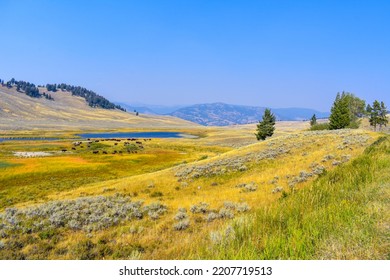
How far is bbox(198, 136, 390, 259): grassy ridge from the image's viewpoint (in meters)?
5.59

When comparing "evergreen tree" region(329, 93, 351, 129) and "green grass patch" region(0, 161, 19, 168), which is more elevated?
"evergreen tree" region(329, 93, 351, 129)

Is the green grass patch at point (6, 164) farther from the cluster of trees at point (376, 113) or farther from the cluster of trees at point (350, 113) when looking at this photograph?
the cluster of trees at point (376, 113)

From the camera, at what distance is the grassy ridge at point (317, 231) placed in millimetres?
5586

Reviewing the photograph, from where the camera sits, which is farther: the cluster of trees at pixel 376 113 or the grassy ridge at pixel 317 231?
the cluster of trees at pixel 376 113

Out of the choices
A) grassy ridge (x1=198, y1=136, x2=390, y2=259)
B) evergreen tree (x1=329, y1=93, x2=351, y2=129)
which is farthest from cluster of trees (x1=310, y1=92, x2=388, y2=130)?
grassy ridge (x1=198, y1=136, x2=390, y2=259)

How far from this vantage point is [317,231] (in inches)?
246

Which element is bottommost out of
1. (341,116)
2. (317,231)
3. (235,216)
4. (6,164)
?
(6,164)

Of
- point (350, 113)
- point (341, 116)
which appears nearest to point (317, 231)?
point (341, 116)

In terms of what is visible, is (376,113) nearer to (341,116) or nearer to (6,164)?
(341,116)

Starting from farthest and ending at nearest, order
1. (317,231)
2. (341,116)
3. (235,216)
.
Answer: (341,116) < (235,216) < (317,231)

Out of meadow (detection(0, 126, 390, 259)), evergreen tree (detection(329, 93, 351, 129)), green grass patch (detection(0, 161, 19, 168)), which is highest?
evergreen tree (detection(329, 93, 351, 129))

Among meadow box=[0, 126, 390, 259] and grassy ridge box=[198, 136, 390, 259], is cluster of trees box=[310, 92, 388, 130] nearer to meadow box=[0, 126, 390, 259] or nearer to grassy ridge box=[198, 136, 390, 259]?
meadow box=[0, 126, 390, 259]

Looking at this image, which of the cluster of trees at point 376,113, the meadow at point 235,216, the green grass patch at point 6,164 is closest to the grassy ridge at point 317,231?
the meadow at point 235,216
